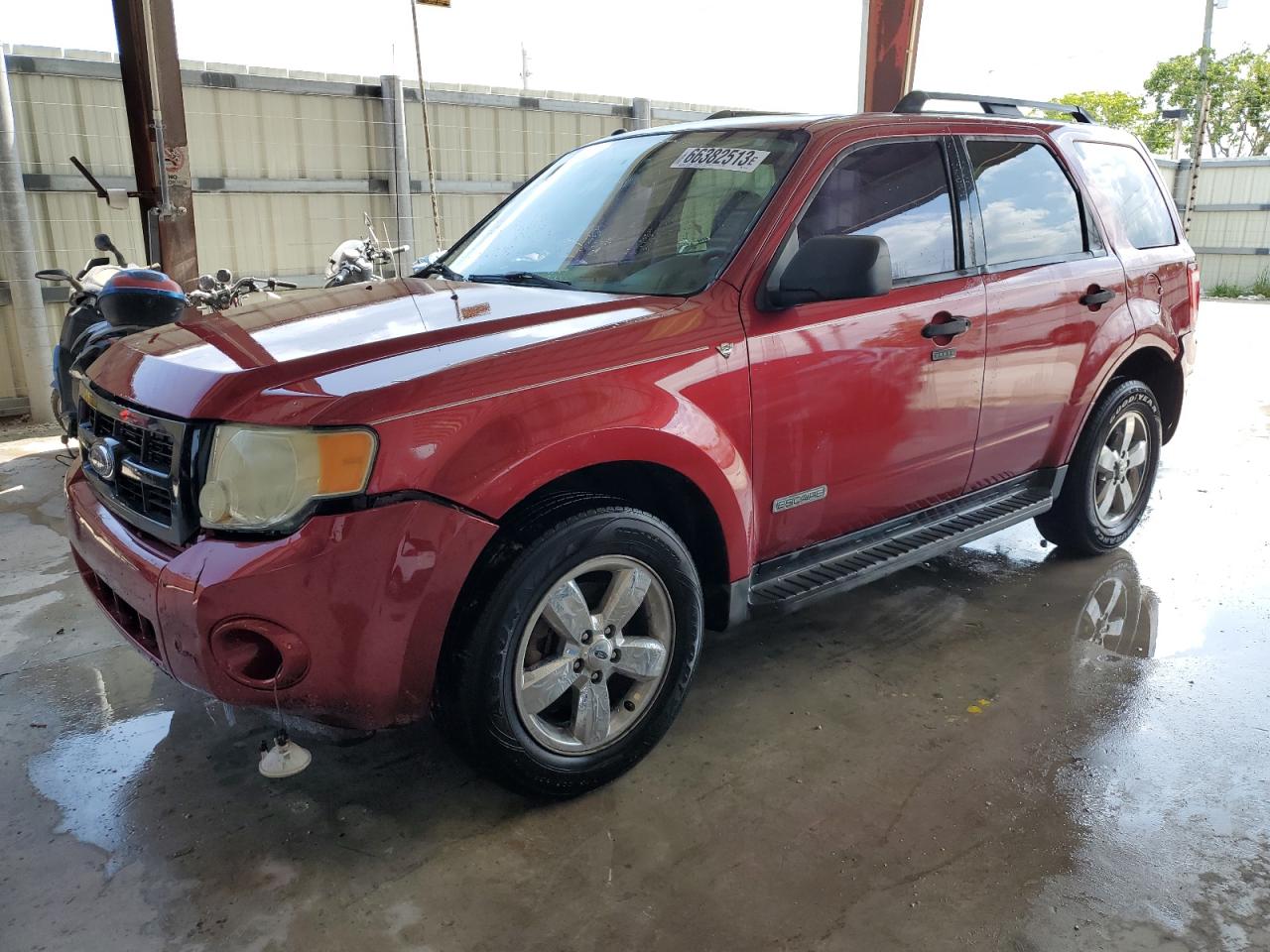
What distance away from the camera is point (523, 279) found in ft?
10.0

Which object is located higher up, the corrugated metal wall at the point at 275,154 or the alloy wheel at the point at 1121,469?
the corrugated metal wall at the point at 275,154

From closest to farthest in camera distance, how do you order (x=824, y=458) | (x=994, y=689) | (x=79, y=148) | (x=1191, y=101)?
(x=824, y=458) → (x=994, y=689) → (x=79, y=148) → (x=1191, y=101)

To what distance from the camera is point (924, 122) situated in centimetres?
325

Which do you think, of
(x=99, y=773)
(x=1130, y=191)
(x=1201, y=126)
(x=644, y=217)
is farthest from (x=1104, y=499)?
(x=1201, y=126)

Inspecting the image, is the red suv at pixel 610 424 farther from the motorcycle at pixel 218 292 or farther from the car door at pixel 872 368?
the motorcycle at pixel 218 292

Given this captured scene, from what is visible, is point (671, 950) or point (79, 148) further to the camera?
point (79, 148)

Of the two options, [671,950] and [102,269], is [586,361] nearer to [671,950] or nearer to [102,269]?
[671,950]

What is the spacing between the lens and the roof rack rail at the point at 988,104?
3.62 metres

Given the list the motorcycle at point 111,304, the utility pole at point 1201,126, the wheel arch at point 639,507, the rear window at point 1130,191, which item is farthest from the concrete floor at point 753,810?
the utility pole at point 1201,126

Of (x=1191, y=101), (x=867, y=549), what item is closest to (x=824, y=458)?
(x=867, y=549)

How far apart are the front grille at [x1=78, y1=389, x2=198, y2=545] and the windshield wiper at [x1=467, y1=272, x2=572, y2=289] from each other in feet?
3.91

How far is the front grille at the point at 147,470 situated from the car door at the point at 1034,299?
2551mm

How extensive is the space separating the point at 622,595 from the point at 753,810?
650mm

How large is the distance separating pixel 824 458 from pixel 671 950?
57.3 inches
